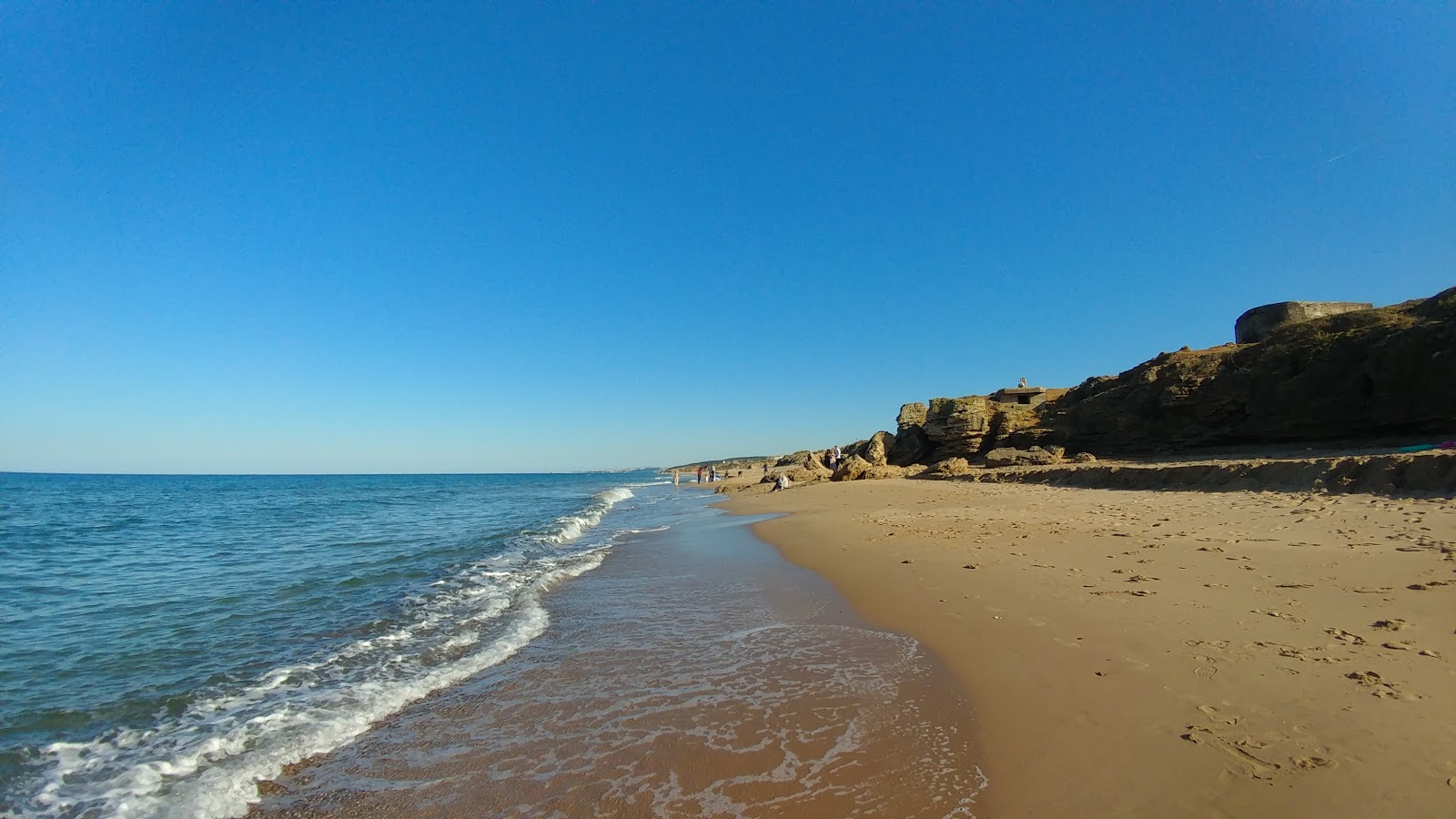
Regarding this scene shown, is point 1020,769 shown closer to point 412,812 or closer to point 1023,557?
point 412,812

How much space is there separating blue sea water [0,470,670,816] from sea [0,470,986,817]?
30 mm

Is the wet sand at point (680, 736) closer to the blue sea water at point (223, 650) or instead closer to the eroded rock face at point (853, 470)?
the blue sea water at point (223, 650)

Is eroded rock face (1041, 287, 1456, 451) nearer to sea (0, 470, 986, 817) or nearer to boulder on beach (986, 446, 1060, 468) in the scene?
boulder on beach (986, 446, 1060, 468)

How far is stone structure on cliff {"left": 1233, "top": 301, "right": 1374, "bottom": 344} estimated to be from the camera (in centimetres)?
2066

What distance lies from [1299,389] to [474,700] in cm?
2137

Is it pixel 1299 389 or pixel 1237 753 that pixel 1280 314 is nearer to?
pixel 1299 389

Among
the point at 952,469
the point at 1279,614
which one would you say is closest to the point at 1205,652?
the point at 1279,614

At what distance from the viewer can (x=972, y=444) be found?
2756cm

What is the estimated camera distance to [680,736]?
3812 mm

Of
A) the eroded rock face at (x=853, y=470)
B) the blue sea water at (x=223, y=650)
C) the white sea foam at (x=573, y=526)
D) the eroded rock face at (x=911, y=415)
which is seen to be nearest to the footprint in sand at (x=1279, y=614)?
the blue sea water at (x=223, y=650)

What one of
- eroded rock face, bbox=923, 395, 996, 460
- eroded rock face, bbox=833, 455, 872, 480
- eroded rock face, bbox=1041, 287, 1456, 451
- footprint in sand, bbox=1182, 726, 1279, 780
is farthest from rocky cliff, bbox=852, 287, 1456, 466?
footprint in sand, bbox=1182, 726, 1279, 780

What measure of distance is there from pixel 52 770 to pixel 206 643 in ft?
9.76

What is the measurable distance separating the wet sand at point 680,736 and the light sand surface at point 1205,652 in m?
0.41

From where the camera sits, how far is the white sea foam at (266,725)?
349 cm
